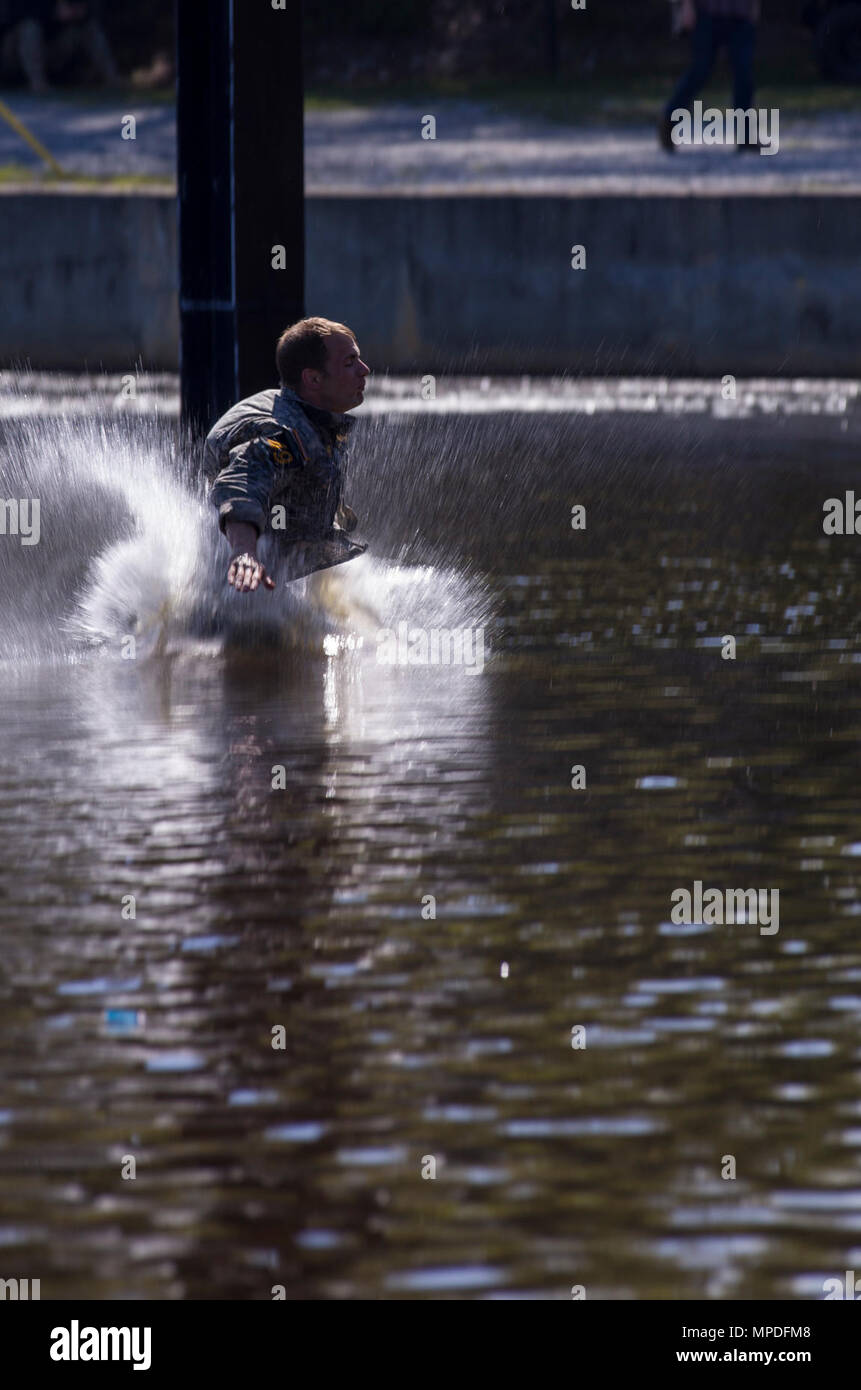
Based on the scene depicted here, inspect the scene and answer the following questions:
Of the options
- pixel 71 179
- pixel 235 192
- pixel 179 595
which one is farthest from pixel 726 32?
pixel 179 595

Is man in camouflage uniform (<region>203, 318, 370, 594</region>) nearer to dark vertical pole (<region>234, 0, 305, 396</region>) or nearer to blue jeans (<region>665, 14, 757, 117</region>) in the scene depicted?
Answer: dark vertical pole (<region>234, 0, 305, 396</region>)

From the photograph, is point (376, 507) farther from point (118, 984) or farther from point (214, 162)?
point (118, 984)

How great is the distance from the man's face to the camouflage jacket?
6 centimetres

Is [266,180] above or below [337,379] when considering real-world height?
above

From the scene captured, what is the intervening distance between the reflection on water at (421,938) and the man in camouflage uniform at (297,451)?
1.33 ft

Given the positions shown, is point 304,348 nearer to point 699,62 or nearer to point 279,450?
point 279,450

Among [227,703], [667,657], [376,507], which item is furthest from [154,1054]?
[376,507]

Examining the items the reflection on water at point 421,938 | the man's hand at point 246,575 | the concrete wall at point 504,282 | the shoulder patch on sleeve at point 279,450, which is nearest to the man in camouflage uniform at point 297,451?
the shoulder patch on sleeve at point 279,450

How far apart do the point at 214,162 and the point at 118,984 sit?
7343mm

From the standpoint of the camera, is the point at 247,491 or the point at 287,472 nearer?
the point at 247,491

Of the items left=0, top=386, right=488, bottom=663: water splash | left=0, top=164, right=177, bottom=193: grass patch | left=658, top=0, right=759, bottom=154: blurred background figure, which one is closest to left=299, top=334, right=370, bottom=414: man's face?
left=0, top=386, right=488, bottom=663: water splash

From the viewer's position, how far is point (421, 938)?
24.4ft

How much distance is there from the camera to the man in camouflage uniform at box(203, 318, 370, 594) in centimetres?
1124

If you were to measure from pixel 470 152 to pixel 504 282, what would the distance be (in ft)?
37.1
